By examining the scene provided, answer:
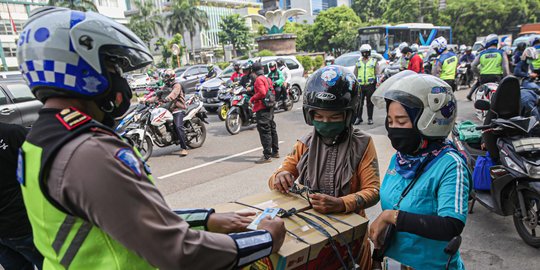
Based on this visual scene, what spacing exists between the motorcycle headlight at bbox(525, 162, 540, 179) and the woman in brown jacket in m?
1.91

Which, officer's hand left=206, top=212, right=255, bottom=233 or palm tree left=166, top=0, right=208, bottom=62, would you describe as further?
palm tree left=166, top=0, right=208, bottom=62

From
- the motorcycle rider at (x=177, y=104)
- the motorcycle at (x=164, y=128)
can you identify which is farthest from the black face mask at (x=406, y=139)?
the motorcycle rider at (x=177, y=104)

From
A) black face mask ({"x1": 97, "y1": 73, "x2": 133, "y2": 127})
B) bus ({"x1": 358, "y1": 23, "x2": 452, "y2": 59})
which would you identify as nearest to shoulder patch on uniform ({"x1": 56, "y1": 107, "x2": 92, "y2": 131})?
black face mask ({"x1": 97, "y1": 73, "x2": 133, "y2": 127})

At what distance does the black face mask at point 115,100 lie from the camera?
125 centimetres

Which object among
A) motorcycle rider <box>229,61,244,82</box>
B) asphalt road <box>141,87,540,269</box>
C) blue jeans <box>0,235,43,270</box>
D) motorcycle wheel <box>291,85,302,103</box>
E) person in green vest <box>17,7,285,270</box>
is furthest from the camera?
motorcycle wheel <box>291,85,302,103</box>

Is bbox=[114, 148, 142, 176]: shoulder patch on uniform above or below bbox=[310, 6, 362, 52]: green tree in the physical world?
below

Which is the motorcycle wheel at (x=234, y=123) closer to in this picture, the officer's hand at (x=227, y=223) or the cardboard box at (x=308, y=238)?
the cardboard box at (x=308, y=238)

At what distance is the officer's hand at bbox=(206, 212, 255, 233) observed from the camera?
1.55 meters

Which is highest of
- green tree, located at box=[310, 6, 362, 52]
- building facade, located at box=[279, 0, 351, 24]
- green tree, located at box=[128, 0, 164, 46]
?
building facade, located at box=[279, 0, 351, 24]

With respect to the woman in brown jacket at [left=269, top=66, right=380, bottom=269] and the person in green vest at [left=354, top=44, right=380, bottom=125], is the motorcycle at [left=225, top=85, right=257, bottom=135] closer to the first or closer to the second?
the person in green vest at [left=354, top=44, right=380, bottom=125]

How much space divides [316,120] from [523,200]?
245 centimetres

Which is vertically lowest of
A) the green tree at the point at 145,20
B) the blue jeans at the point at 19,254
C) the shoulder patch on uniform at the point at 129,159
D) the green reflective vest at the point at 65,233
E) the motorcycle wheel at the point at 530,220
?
the motorcycle wheel at the point at 530,220

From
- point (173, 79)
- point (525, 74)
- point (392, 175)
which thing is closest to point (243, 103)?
point (173, 79)

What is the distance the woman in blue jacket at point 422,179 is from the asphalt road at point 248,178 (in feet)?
6.20
